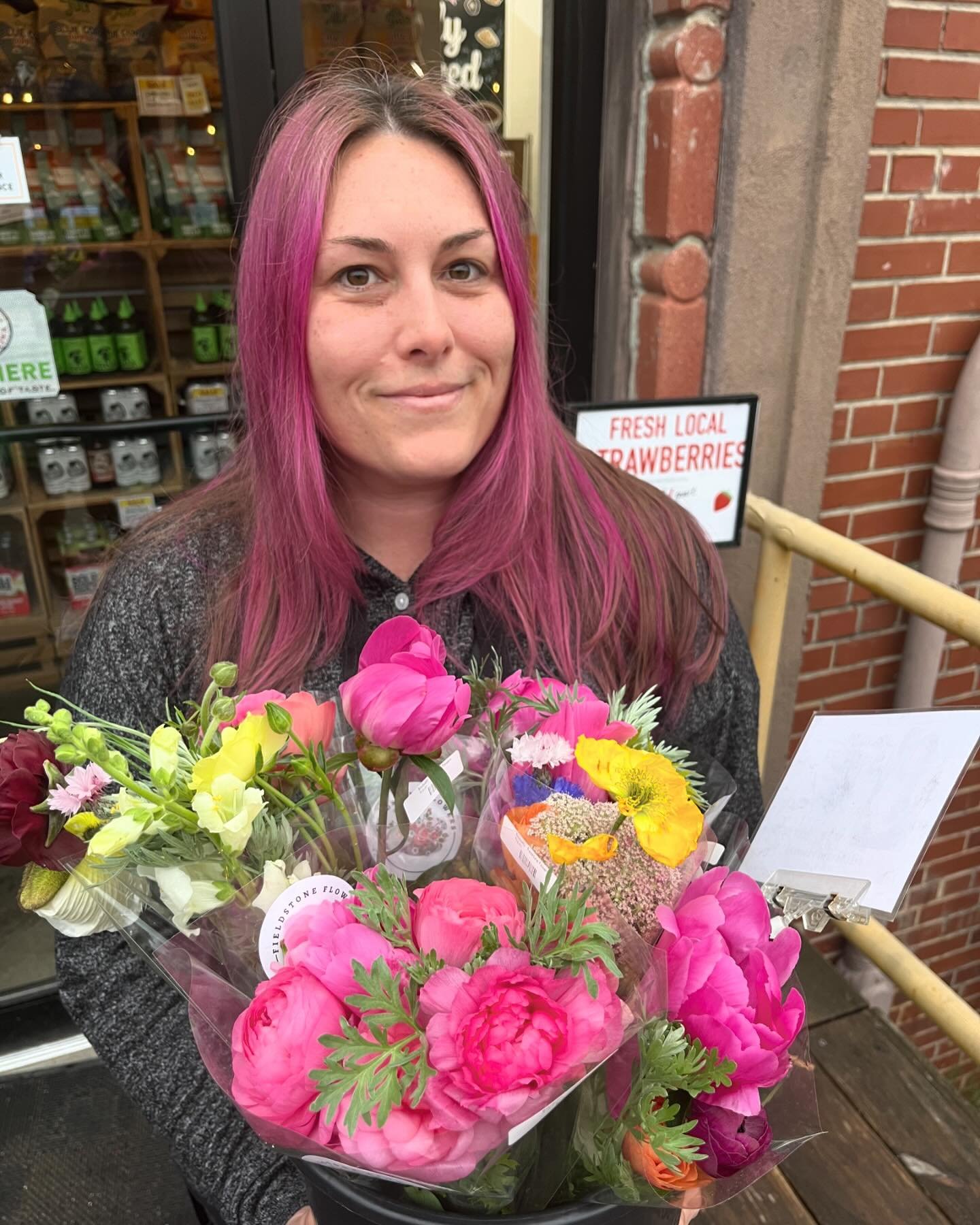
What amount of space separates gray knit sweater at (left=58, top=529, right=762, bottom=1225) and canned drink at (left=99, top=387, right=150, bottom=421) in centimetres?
131

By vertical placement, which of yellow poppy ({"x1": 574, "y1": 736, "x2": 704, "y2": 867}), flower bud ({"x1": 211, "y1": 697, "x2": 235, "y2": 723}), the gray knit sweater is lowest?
the gray knit sweater

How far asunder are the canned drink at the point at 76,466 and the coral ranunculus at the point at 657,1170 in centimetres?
230

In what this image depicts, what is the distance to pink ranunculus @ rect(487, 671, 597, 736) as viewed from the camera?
67 centimetres

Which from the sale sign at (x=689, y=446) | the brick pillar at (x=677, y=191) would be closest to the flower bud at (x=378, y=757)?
the sale sign at (x=689, y=446)

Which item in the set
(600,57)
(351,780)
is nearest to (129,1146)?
(351,780)

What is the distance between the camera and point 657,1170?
518mm

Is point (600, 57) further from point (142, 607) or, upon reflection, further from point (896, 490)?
point (142, 607)

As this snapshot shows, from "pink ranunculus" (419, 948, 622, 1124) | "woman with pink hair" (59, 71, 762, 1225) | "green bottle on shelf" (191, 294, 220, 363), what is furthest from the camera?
"green bottle on shelf" (191, 294, 220, 363)

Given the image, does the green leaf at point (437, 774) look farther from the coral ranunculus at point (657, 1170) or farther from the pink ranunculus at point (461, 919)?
the coral ranunculus at point (657, 1170)

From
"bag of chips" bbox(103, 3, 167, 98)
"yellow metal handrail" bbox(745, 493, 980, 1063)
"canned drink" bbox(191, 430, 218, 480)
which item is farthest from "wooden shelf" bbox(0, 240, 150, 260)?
"yellow metal handrail" bbox(745, 493, 980, 1063)

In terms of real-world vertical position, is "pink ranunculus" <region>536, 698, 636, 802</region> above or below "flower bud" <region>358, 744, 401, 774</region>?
below

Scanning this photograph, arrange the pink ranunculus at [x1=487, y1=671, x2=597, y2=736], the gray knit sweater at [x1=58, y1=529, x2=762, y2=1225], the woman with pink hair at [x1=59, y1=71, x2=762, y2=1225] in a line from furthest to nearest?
the woman with pink hair at [x1=59, y1=71, x2=762, y2=1225], the gray knit sweater at [x1=58, y1=529, x2=762, y2=1225], the pink ranunculus at [x1=487, y1=671, x2=597, y2=736]

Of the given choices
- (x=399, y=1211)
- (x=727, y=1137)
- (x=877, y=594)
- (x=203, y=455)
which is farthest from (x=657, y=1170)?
(x=203, y=455)

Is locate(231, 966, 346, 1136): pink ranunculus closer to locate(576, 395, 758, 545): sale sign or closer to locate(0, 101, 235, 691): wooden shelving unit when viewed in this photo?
locate(576, 395, 758, 545): sale sign
